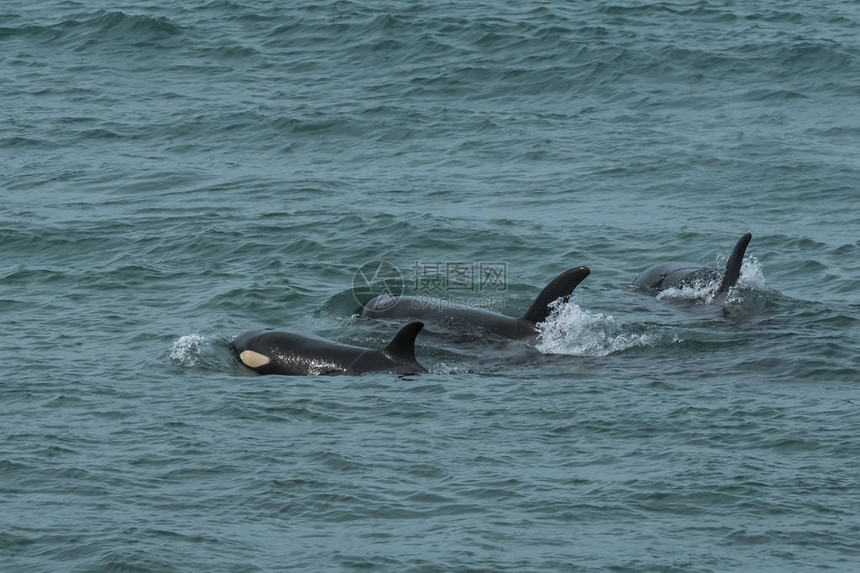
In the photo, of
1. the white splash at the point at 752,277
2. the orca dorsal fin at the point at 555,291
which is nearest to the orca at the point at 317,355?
the orca dorsal fin at the point at 555,291

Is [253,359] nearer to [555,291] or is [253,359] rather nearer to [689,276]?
[555,291]

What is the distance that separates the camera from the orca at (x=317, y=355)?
18.2m

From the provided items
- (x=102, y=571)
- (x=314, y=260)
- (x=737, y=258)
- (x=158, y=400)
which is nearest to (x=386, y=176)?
(x=314, y=260)

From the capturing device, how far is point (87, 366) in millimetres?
18578

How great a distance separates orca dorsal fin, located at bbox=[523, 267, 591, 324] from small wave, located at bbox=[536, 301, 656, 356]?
110 mm

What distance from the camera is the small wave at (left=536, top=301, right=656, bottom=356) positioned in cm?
1925

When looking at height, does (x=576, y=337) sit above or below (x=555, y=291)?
below

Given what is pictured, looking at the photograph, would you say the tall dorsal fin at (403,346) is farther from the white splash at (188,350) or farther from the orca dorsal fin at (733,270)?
the orca dorsal fin at (733,270)

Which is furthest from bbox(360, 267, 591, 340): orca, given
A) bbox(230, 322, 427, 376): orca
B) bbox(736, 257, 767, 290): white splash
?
bbox(736, 257, 767, 290): white splash

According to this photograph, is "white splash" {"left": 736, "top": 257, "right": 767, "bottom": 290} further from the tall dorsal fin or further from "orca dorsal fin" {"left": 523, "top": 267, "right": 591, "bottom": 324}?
the tall dorsal fin

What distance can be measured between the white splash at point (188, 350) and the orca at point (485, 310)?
297cm

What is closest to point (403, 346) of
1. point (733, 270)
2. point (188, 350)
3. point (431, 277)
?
point (188, 350)

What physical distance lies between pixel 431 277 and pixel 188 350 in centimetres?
568

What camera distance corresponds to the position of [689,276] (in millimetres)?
22469
